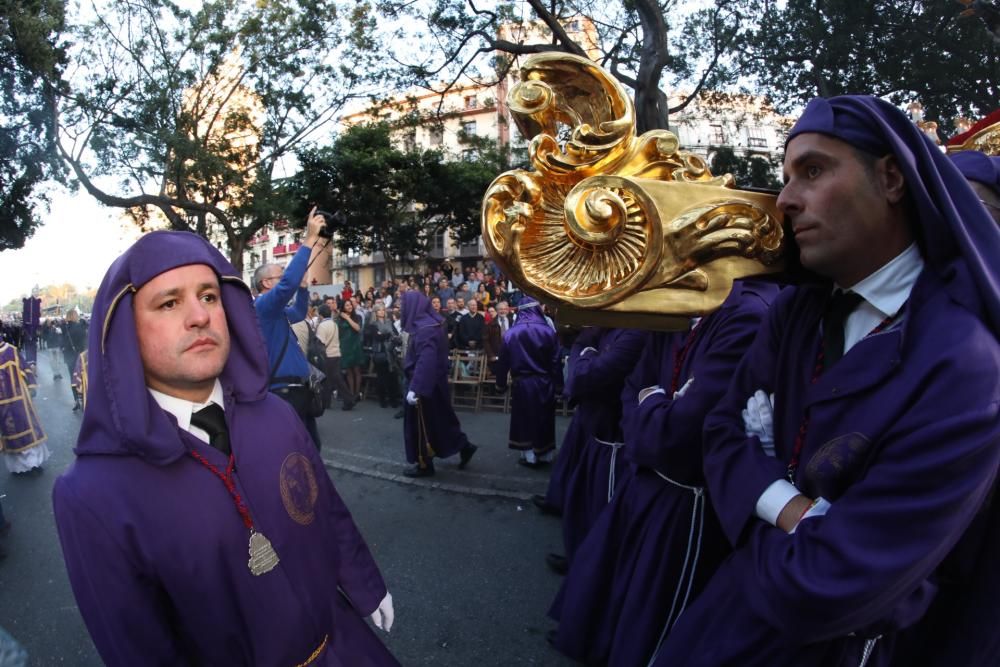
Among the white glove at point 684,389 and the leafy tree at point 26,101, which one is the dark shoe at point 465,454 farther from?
the leafy tree at point 26,101

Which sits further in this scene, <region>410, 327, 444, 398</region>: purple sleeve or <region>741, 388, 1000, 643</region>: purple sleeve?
<region>410, 327, 444, 398</region>: purple sleeve

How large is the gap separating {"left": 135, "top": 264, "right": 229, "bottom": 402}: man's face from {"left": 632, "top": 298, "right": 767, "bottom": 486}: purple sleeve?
1484 mm

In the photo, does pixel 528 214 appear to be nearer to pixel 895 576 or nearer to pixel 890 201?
pixel 890 201

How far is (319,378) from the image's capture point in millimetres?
5668

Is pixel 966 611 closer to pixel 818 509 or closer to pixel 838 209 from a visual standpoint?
pixel 818 509

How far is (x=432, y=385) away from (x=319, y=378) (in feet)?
3.56

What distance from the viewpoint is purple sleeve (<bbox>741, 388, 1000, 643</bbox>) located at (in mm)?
1069

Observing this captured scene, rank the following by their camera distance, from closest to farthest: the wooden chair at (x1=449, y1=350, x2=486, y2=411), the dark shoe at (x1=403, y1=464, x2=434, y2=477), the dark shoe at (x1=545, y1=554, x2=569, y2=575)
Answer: the dark shoe at (x1=545, y1=554, x2=569, y2=575), the dark shoe at (x1=403, y1=464, x2=434, y2=477), the wooden chair at (x1=449, y1=350, x2=486, y2=411)

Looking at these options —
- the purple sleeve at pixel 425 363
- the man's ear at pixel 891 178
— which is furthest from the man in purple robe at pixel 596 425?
the purple sleeve at pixel 425 363

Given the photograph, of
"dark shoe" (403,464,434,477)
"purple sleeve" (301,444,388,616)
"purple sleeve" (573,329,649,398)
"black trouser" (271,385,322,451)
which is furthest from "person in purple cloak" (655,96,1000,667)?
"dark shoe" (403,464,434,477)

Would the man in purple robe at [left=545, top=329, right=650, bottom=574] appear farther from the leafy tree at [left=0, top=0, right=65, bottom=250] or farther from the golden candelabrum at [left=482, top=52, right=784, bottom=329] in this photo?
the leafy tree at [left=0, top=0, right=65, bottom=250]

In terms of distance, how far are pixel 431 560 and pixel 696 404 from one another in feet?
9.33

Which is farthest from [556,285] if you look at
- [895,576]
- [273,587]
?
[273,587]

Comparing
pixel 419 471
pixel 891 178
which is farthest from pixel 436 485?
pixel 891 178
